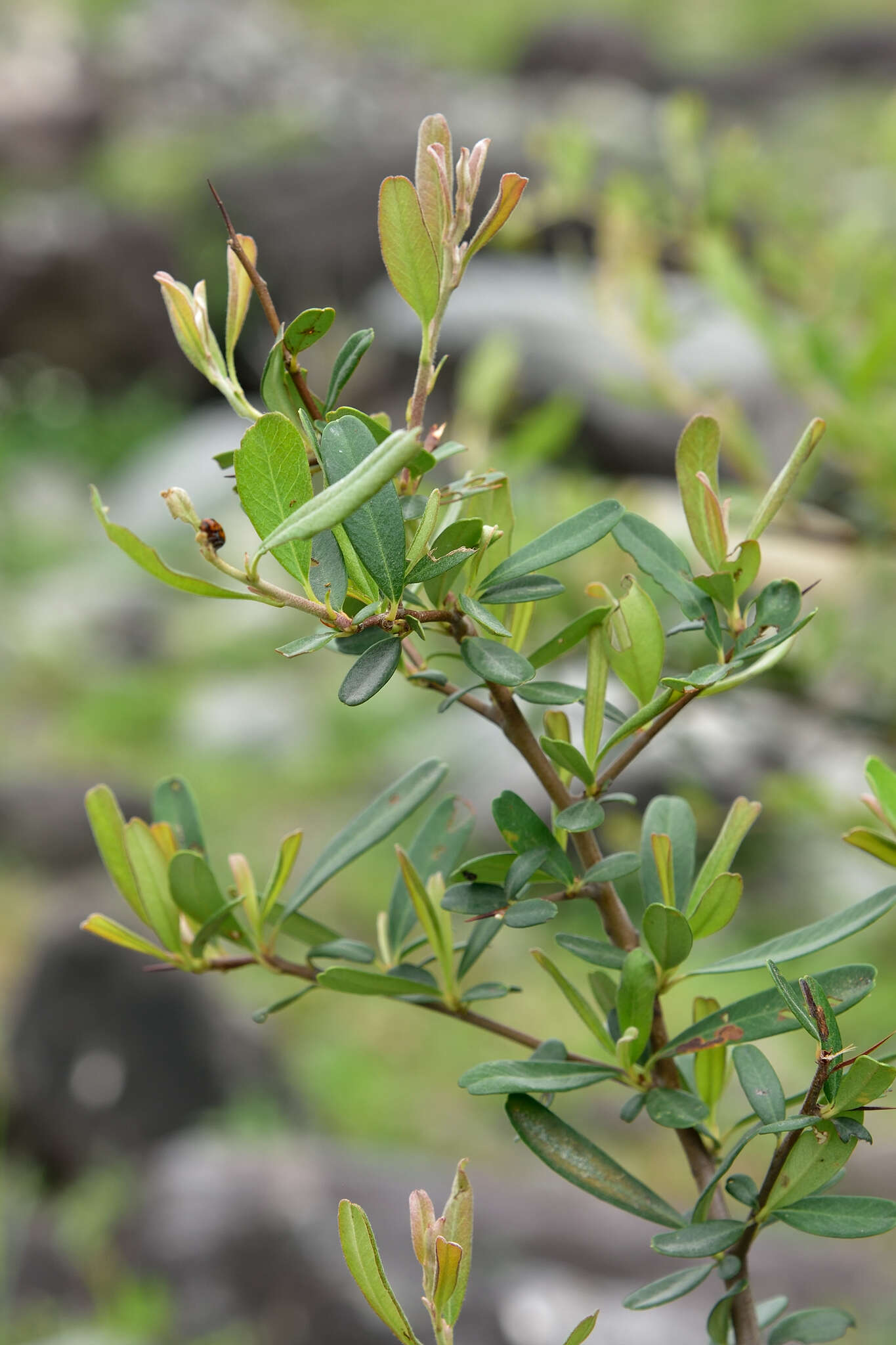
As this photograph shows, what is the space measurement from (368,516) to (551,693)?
0.08 meters

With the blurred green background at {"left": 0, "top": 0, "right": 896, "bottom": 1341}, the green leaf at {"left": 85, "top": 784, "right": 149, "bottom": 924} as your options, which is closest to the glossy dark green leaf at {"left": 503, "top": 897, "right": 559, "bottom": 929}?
the green leaf at {"left": 85, "top": 784, "right": 149, "bottom": 924}

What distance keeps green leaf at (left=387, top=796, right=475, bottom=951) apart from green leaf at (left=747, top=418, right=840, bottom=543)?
0.41 ft

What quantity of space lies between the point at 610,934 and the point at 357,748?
8.67ft

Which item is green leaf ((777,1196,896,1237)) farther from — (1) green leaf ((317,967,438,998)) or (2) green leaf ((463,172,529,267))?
(2) green leaf ((463,172,529,267))

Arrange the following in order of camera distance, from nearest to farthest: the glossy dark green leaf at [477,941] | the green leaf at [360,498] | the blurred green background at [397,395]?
1. the green leaf at [360,498]
2. the glossy dark green leaf at [477,941]
3. the blurred green background at [397,395]

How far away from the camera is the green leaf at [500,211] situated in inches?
10.3

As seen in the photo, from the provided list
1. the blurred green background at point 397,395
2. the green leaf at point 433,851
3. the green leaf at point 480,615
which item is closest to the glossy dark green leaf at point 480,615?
the green leaf at point 480,615

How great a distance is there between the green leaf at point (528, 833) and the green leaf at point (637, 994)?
1.0 inches

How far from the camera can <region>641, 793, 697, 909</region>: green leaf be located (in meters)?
0.33

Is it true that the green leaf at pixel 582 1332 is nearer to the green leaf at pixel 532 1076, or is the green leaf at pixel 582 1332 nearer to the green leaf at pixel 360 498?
the green leaf at pixel 532 1076

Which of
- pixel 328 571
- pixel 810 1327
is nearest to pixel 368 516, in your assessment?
pixel 328 571

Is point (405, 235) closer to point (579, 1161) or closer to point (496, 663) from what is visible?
point (496, 663)

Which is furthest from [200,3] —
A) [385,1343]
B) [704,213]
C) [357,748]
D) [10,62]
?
[385,1343]

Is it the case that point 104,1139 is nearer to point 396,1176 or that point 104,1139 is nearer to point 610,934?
point 396,1176
